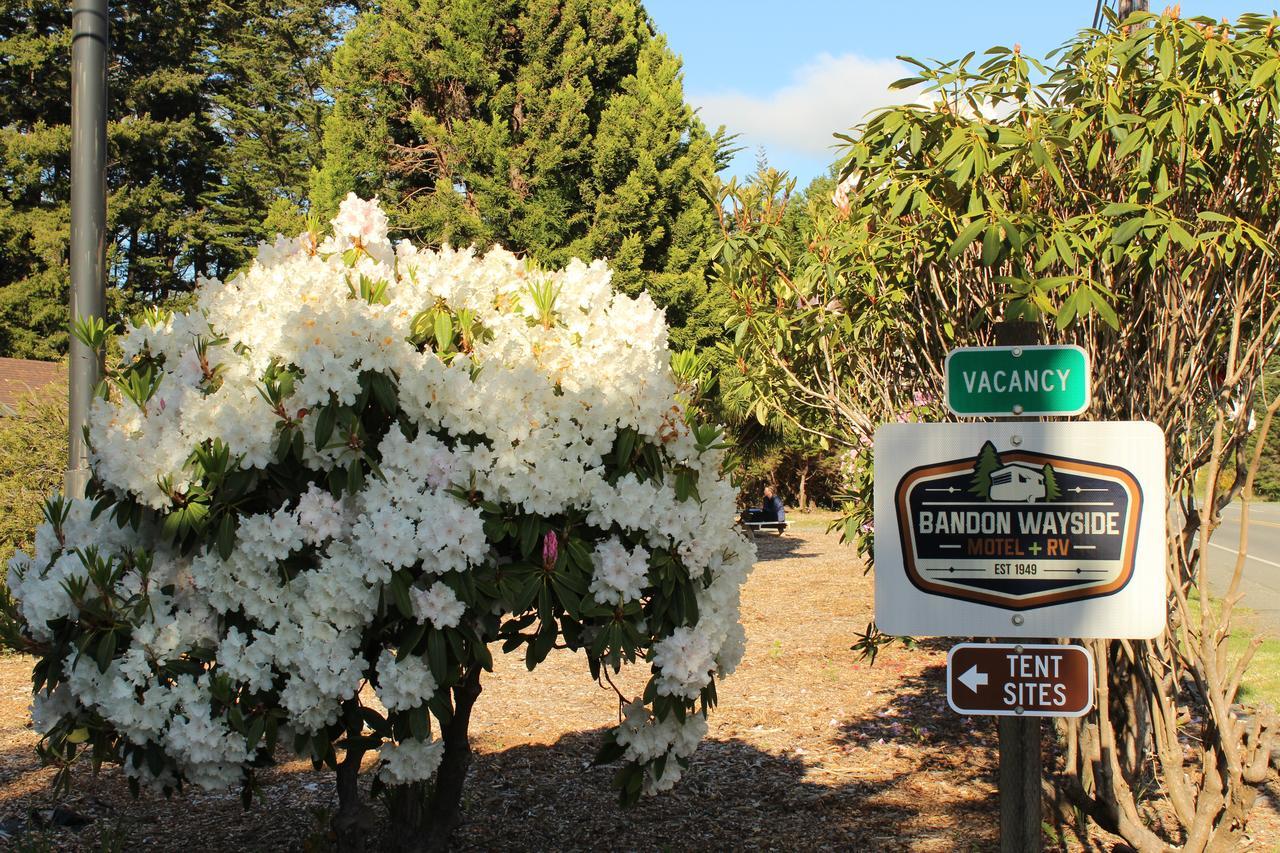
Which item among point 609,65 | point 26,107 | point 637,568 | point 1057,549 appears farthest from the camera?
point 26,107

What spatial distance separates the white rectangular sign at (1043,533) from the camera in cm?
231

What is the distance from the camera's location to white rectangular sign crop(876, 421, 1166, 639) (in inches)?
91.0

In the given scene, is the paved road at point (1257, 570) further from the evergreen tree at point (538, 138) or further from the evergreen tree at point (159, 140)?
the evergreen tree at point (159, 140)

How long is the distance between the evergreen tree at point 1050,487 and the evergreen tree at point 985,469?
0.33 ft

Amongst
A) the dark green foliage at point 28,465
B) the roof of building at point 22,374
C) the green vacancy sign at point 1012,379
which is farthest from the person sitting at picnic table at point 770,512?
the green vacancy sign at point 1012,379

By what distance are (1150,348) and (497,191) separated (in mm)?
10439

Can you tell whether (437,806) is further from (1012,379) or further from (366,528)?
(1012,379)

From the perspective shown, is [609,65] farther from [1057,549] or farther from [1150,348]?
[1057,549]

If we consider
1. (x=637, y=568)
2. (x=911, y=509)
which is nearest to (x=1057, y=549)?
(x=911, y=509)

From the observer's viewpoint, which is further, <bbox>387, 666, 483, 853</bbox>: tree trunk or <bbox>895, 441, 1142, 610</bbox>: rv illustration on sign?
<bbox>387, 666, 483, 853</bbox>: tree trunk

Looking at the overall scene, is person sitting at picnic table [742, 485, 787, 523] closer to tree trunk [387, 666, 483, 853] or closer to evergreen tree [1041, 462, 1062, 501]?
tree trunk [387, 666, 483, 853]

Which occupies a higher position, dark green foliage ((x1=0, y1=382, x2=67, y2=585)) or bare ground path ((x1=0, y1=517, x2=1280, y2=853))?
dark green foliage ((x1=0, y1=382, x2=67, y2=585))

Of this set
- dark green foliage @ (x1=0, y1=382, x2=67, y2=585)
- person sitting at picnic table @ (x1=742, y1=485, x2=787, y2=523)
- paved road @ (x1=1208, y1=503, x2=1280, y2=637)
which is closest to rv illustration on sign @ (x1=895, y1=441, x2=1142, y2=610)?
paved road @ (x1=1208, y1=503, x2=1280, y2=637)

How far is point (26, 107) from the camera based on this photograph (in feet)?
96.6
